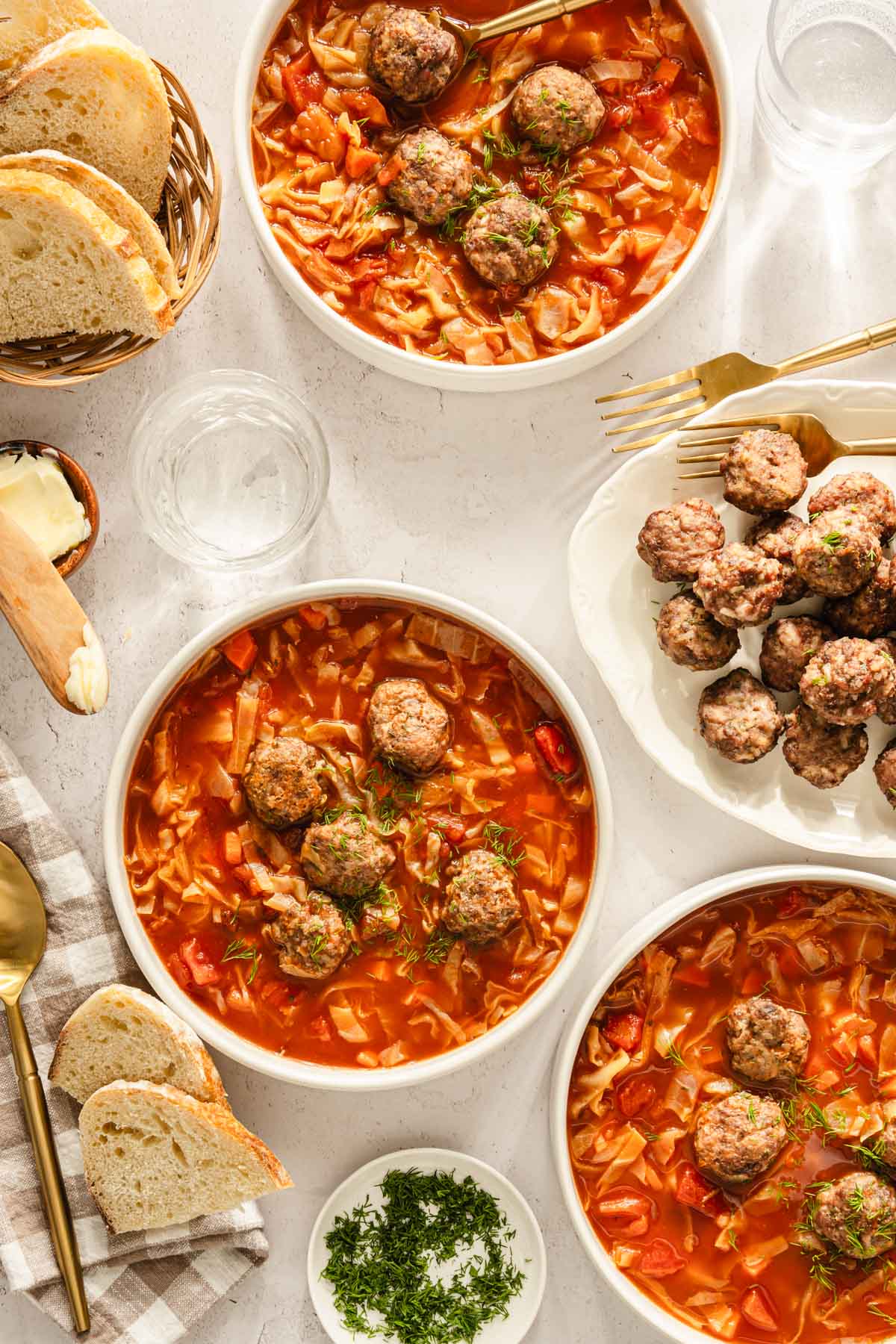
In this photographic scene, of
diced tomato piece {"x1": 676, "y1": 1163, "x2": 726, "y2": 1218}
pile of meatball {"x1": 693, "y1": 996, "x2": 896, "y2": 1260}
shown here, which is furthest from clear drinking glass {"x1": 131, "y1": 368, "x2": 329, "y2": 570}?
diced tomato piece {"x1": 676, "y1": 1163, "x2": 726, "y2": 1218}

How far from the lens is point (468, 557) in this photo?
431 centimetres

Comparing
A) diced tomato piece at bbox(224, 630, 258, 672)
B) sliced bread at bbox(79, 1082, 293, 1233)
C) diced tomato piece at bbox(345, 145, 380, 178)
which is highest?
diced tomato piece at bbox(345, 145, 380, 178)

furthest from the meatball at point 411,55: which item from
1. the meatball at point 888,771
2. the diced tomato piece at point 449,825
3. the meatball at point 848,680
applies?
the meatball at point 888,771

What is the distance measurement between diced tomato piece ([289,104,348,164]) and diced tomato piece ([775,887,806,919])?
2995mm

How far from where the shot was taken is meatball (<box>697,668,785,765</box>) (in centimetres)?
387

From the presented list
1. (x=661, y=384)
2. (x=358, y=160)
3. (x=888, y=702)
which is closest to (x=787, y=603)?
(x=888, y=702)

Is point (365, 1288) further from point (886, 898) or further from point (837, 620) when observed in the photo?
point (837, 620)

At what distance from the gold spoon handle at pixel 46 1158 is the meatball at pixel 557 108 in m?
3.45

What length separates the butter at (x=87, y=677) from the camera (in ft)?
12.0

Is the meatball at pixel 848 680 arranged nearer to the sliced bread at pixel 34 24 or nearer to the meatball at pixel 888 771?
the meatball at pixel 888 771

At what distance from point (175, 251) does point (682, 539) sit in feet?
6.43

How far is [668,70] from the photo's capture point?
13.0ft

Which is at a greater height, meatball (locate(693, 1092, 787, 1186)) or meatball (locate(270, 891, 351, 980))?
meatball (locate(270, 891, 351, 980))

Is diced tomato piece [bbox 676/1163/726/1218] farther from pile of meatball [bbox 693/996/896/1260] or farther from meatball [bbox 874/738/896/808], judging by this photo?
meatball [bbox 874/738/896/808]
